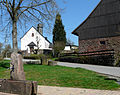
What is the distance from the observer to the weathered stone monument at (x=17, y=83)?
5.72m

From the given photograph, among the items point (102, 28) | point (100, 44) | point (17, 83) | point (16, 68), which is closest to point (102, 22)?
point (102, 28)

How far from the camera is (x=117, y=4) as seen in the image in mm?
23203

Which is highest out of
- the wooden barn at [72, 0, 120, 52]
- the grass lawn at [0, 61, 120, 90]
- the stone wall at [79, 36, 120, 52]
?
the wooden barn at [72, 0, 120, 52]

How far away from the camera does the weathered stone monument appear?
572cm

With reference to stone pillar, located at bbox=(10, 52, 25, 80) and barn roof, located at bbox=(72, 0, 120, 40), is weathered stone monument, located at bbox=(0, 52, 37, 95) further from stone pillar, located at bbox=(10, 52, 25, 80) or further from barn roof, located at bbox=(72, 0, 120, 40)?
barn roof, located at bbox=(72, 0, 120, 40)

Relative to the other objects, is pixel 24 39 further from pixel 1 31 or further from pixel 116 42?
pixel 1 31

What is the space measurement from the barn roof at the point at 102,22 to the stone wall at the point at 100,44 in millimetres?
543

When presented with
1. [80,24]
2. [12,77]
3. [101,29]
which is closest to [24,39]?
[80,24]

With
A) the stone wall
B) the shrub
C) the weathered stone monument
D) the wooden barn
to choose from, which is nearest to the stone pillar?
the weathered stone monument

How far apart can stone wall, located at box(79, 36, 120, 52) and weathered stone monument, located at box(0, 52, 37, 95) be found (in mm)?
18755

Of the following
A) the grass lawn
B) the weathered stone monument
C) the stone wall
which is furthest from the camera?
the stone wall

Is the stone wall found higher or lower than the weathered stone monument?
higher

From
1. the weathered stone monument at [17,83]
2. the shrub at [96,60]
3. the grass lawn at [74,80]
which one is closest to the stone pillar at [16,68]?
the weathered stone monument at [17,83]

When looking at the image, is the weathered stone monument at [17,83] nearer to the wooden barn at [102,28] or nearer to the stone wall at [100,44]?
the wooden barn at [102,28]
